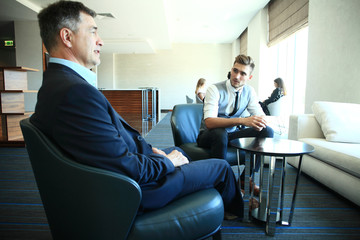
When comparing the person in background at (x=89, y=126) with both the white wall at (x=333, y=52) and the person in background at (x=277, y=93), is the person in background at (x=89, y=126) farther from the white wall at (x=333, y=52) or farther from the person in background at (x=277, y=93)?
the person in background at (x=277, y=93)

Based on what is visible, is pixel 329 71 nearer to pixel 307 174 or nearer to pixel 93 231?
pixel 307 174

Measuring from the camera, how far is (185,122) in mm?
2248

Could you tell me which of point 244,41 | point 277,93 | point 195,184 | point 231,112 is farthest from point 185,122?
point 244,41

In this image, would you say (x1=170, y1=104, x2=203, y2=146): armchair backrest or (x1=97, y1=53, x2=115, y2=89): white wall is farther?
(x1=97, y1=53, x2=115, y2=89): white wall

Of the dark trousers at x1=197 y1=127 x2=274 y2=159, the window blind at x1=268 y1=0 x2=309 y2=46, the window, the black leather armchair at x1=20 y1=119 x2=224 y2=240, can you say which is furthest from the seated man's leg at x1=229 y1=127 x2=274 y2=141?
the window blind at x1=268 y1=0 x2=309 y2=46

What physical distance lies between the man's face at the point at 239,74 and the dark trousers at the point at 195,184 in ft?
3.50

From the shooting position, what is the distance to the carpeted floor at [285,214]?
142cm

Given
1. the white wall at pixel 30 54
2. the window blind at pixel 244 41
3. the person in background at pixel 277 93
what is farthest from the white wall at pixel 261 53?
the white wall at pixel 30 54

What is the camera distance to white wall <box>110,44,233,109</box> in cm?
1183

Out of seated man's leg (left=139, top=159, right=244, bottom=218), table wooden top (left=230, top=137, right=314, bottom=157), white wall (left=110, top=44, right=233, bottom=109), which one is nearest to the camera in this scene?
seated man's leg (left=139, top=159, right=244, bottom=218)

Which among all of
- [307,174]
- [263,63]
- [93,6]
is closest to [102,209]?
[307,174]

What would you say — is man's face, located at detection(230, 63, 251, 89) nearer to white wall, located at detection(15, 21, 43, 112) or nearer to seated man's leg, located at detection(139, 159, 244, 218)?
seated man's leg, located at detection(139, 159, 244, 218)

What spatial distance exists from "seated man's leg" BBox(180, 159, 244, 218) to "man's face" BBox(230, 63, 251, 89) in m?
1.06

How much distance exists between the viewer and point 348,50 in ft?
10.4
